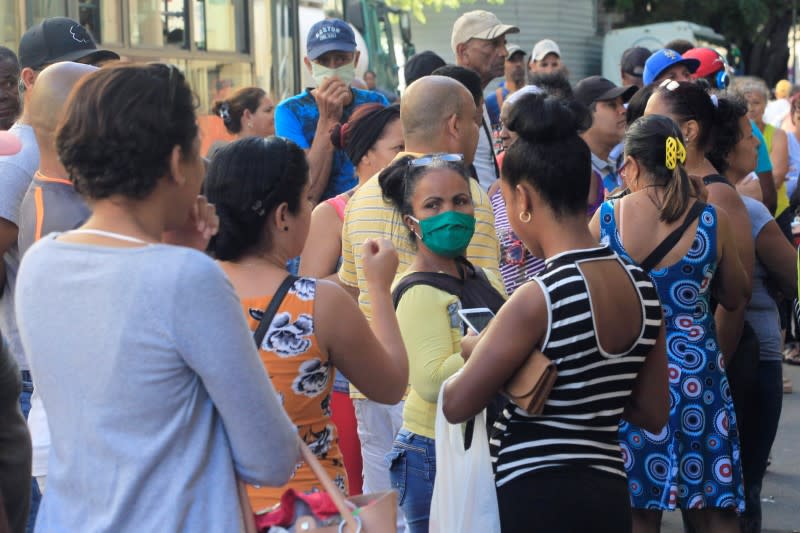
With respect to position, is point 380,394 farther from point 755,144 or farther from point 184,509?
point 755,144

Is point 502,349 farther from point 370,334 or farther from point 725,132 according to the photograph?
Answer: point 725,132

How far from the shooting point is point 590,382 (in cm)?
299

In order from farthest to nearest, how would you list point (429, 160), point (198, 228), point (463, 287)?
point (429, 160) → point (463, 287) → point (198, 228)

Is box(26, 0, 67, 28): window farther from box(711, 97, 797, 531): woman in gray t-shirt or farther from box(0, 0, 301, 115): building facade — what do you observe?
box(711, 97, 797, 531): woman in gray t-shirt

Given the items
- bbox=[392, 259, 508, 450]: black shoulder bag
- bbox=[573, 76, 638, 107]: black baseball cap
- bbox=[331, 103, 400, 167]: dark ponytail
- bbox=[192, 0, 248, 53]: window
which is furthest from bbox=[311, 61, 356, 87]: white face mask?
bbox=[392, 259, 508, 450]: black shoulder bag

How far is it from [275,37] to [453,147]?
21.0 ft

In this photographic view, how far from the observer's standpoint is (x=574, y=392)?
2.97 metres

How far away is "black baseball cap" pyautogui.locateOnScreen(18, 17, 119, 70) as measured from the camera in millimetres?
4691

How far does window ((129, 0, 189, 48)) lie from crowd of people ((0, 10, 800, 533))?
398 centimetres

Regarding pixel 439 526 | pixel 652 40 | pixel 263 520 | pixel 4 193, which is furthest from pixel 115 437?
pixel 652 40

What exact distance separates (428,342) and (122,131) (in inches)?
58.5

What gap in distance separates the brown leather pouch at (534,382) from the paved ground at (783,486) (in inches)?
138

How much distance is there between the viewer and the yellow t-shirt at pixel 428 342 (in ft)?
11.2

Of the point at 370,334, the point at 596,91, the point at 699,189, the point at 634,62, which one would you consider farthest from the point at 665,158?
the point at 634,62
